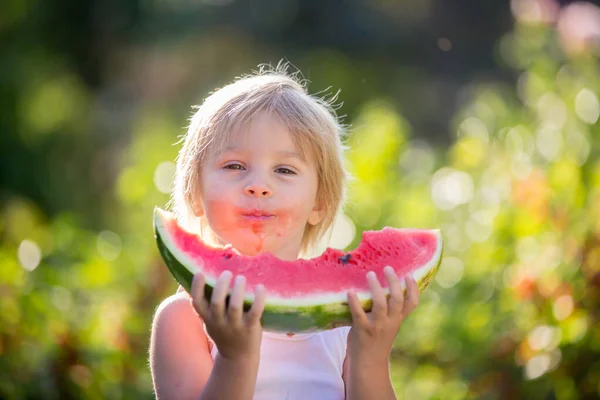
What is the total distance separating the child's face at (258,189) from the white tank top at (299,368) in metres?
0.27

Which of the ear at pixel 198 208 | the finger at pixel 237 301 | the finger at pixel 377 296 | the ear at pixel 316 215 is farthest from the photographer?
the ear at pixel 316 215

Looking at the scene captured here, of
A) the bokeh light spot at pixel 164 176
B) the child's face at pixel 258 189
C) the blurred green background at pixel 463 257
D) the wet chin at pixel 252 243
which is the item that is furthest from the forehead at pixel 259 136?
the bokeh light spot at pixel 164 176

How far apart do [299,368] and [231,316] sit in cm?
46

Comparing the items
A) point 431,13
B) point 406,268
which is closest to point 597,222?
point 406,268

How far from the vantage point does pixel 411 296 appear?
6.62ft

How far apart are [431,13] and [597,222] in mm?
9111

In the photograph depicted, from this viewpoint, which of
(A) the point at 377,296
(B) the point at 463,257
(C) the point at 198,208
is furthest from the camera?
(B) the point at 463,257

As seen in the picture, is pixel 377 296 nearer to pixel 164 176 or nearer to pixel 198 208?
pixel 198 208

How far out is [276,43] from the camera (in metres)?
13.0

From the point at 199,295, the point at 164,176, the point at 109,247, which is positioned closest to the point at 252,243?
the point at 199,295

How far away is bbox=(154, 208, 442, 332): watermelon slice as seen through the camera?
201cm

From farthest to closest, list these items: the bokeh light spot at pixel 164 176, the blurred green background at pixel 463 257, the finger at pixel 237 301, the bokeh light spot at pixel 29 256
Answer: the bokeh light spot at pixel 164 176 < the bokeh light spot at pixel 29 256 < the blurred green background at pixel 463 257 < the finger at pixel 237 301

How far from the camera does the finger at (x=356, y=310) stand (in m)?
1.98

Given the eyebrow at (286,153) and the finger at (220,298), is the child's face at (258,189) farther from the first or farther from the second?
the finger at (220,298)
